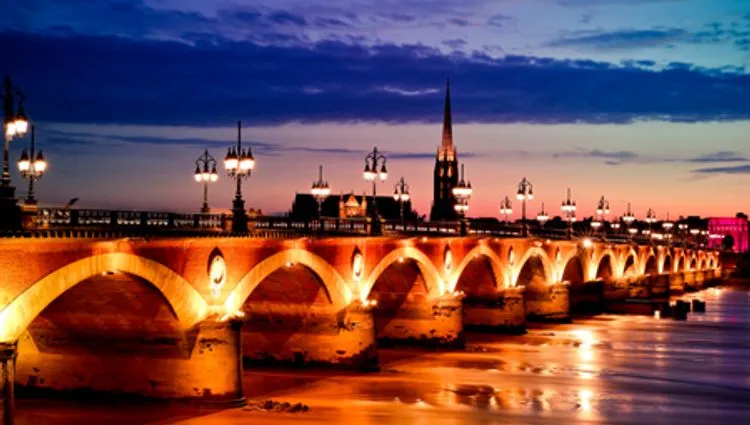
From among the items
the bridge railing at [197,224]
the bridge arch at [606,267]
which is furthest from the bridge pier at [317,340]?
the bridge arch at [606,267]

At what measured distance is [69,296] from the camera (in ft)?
112

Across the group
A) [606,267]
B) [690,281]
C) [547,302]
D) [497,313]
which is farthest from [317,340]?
[690,281]

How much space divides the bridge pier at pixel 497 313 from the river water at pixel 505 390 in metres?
1.89

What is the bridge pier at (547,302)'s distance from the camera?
72.4 m

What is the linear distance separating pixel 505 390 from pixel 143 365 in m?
12.3

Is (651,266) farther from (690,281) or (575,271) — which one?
(575,271)

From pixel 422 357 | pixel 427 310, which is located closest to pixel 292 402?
pixel 422 357

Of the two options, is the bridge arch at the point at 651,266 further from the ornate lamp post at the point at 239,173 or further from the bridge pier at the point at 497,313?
the ornate lamp post at the point at 239,173

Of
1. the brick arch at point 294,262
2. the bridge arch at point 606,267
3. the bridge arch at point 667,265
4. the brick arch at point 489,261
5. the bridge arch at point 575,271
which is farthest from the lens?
the bridge arch at point 667,265

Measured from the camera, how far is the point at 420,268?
173 feet

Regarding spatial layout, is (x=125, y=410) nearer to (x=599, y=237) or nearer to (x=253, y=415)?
(x=253, y=415)

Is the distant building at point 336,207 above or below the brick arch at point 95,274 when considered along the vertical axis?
above

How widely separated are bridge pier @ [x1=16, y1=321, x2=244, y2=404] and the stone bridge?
3 centimetres

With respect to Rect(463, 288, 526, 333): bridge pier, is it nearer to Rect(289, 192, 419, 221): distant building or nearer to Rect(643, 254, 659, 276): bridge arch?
Rect(289, 192, 419, 221): distant building
